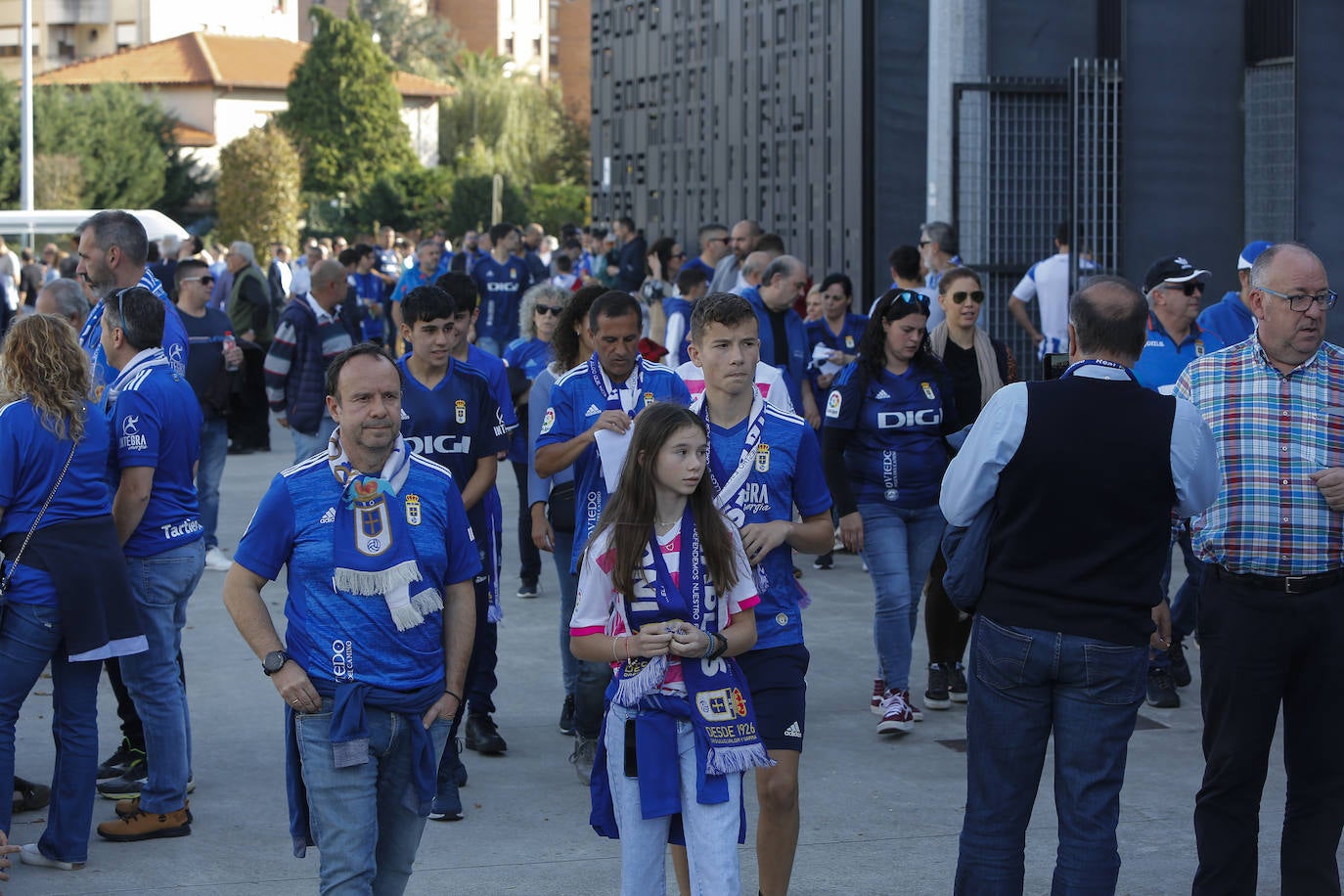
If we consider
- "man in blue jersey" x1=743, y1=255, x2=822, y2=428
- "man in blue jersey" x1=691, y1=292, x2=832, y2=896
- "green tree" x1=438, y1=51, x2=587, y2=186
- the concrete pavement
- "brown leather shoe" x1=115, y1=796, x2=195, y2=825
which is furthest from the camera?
Result: "green tree" x1=438, y1=51, x2=587, y2=186

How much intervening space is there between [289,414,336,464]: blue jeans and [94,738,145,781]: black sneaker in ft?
11.9

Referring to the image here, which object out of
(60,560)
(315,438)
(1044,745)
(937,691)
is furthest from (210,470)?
(1044,745)

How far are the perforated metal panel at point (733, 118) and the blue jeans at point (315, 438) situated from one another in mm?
7124

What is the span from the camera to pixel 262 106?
75250 millimetres

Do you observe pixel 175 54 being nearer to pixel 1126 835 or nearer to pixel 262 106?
pixel 262 106

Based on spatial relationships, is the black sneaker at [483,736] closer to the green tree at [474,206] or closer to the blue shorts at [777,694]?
the blue shorts at [777,694]

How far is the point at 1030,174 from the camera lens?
13523mm

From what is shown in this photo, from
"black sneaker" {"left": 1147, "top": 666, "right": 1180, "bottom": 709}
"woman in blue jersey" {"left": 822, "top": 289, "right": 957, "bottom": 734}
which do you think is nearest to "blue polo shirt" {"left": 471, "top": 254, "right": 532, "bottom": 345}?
"woman in blue jersey" {"left": 822, "top": 289, "right": 957, "bottom": 734}

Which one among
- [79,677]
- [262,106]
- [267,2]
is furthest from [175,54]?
[79,677]

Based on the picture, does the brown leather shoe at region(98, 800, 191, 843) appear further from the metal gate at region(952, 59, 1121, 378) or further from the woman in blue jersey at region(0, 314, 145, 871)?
the metal gate at region(952, 59, 1121, 378)

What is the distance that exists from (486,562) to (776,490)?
2.06 meters

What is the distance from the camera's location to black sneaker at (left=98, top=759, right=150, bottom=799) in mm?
6500

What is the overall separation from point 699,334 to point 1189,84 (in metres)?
8.24

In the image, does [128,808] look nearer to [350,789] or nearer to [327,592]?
[350,789]
